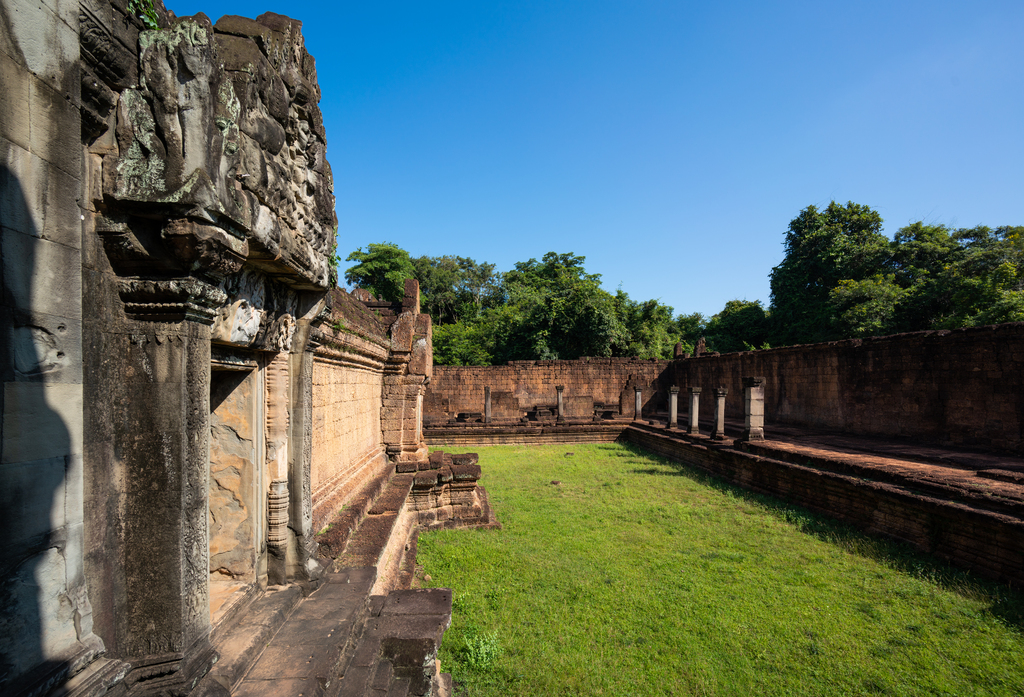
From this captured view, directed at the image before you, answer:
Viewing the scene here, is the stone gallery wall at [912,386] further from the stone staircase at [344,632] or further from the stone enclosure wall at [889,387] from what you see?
the stone staircase at [344,632]

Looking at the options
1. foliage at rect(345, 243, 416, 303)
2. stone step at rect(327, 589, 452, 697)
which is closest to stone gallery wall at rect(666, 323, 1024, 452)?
stone step at rect(327, 589, 452, 697)

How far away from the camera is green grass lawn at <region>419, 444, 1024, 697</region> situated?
3.34m

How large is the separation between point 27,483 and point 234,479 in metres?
1.49

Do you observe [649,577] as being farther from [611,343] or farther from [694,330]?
[694,330]

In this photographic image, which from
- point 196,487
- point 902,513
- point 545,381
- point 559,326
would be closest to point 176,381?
point 196,487

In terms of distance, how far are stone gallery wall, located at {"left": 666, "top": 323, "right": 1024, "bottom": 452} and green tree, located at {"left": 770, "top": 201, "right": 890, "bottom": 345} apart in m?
12.2

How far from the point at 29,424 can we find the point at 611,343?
26.0 meters

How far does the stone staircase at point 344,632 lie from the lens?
2.17m

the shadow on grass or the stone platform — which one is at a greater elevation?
the stone platform

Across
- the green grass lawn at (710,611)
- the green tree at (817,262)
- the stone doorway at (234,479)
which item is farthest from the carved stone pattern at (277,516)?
the green tree at (817,262)

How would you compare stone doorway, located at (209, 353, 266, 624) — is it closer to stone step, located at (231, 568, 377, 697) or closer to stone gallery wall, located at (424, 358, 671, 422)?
stone step, located at (231, 568, 377, 697)

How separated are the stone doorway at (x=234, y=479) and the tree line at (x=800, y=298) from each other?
19017 mm

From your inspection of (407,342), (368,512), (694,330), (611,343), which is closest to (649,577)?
(368,512)

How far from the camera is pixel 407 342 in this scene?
304 inches
